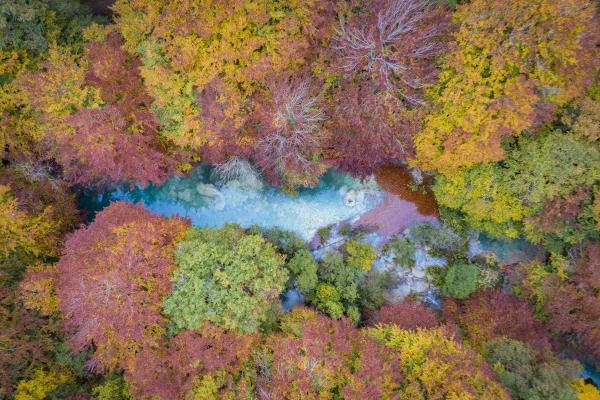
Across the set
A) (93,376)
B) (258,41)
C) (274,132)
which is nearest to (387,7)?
(258,41)

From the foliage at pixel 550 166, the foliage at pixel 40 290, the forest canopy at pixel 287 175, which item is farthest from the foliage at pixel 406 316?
the foliage at pixel 40 290

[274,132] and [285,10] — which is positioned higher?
[285,10]

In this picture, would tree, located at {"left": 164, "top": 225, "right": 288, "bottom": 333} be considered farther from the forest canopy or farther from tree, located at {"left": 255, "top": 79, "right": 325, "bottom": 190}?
tree, located at {"left": 255, "top": 79, "right": 325, "bottom": 190}

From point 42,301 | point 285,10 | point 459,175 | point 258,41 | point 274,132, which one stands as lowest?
point 42,301

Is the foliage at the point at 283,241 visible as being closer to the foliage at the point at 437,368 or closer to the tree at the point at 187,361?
the tree at the point at 187,361

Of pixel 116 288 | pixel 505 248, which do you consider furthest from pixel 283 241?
Result: pixel 505 248

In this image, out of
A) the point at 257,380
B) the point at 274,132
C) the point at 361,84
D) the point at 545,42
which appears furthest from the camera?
the point at 274,132

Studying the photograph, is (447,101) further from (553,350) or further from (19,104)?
(19,104)

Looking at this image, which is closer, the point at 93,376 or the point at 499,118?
the point at 499,118
